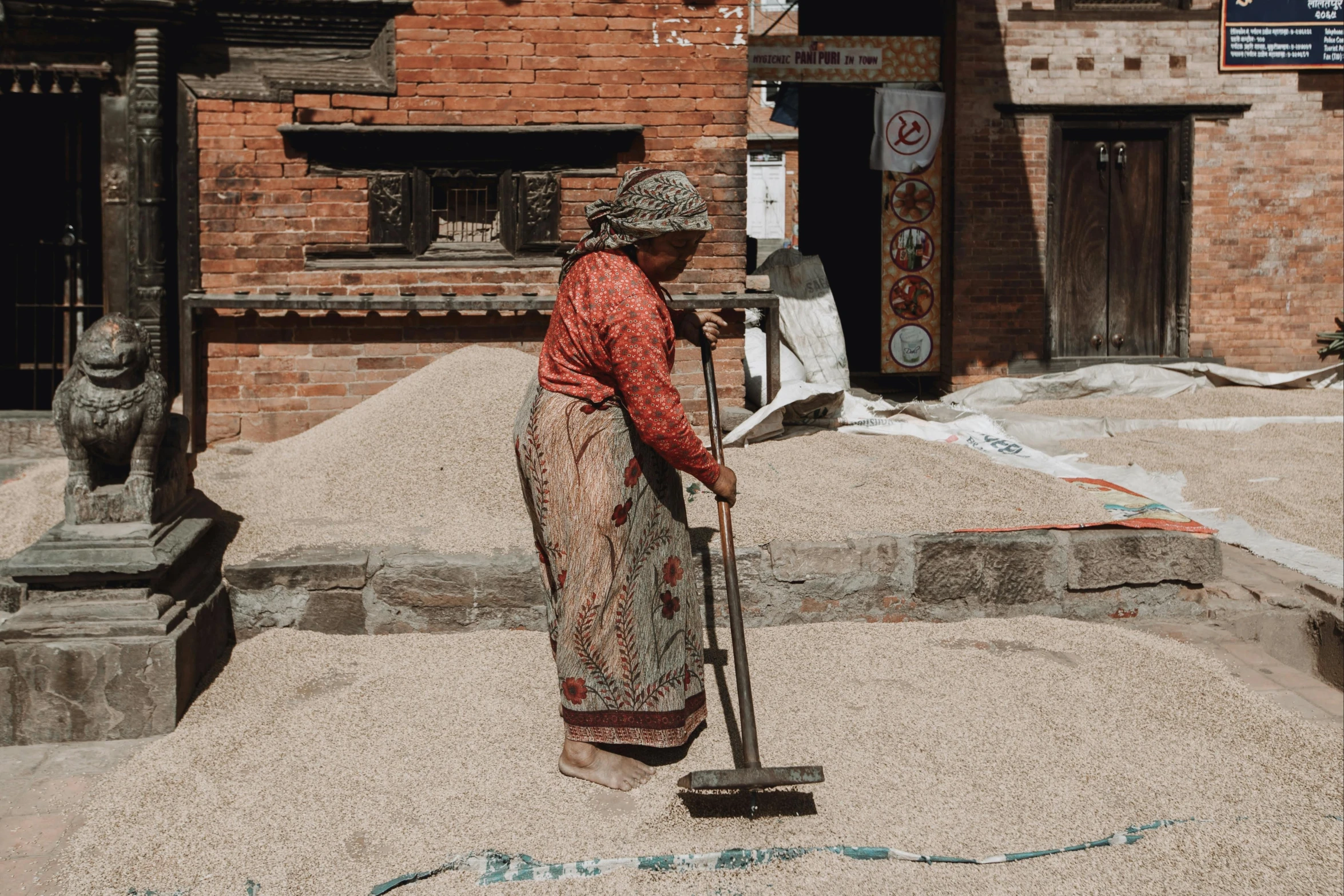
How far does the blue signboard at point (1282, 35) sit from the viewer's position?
10328mm

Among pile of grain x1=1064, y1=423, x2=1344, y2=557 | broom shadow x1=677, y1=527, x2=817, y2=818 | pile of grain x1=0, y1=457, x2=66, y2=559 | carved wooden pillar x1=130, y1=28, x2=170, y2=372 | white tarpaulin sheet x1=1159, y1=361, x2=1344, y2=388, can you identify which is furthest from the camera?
white tarpaulin sheet x1=1159, y1=361, x2=1344, y2=388

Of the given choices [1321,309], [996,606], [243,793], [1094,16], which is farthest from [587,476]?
[1321,309]

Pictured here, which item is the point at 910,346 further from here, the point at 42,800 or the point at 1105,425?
the point at 42,800

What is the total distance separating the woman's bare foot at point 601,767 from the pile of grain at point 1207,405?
6.32 m

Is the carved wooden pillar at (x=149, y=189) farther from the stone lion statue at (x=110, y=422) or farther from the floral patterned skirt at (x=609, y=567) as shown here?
the floral patterned skirt at (x=609, y=567)

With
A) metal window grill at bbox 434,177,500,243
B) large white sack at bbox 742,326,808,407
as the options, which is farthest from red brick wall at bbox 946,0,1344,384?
metal window grill at bbox 434,177,500,243

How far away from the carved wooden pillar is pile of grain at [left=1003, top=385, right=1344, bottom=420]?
6.12 metres

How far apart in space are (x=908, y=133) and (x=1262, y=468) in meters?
4.76

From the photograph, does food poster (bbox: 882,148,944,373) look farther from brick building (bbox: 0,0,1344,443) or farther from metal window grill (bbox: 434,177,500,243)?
metal window grill (bbox: 434,177,500,243)

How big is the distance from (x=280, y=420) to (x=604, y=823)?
481 centimetres

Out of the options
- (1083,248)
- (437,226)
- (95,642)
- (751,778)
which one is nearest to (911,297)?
(1083,248)

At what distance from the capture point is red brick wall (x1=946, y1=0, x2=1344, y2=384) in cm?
1021

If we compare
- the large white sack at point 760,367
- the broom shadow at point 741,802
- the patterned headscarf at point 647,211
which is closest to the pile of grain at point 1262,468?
the large white sack at point 760,367

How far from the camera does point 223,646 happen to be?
13.7 feet
